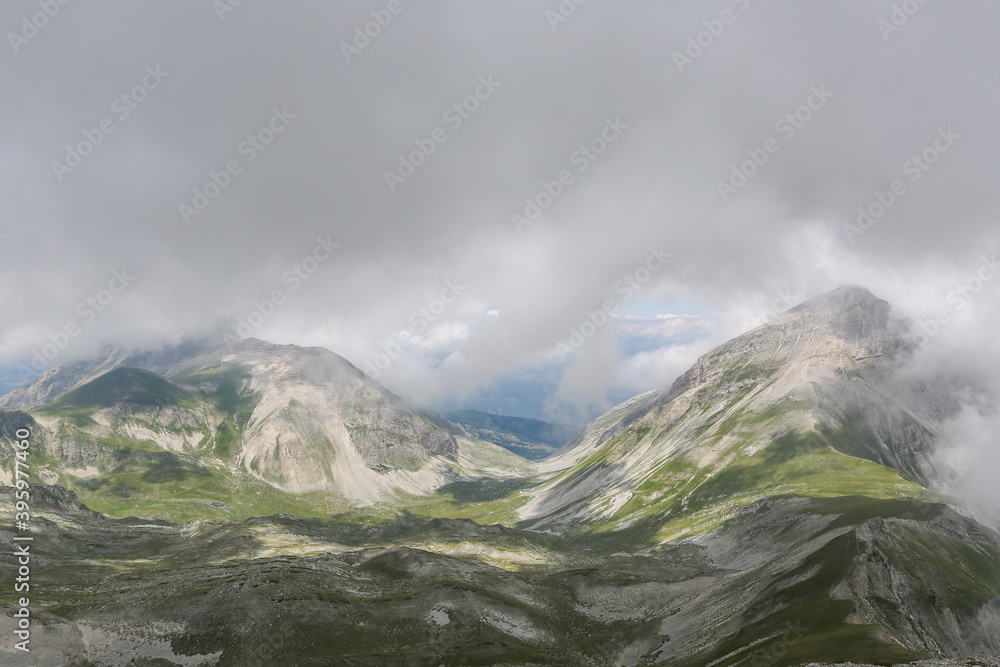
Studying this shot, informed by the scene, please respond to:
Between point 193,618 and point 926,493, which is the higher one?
point 926,493

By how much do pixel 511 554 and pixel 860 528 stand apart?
10789 centimetres

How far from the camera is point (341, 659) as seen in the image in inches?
2736

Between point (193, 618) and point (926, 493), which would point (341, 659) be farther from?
point (926, 493)

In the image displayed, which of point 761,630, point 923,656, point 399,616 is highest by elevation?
point 923,656

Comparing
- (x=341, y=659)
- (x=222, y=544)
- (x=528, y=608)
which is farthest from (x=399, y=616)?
(x=222, y=544)

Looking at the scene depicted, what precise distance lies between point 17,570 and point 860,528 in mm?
177905

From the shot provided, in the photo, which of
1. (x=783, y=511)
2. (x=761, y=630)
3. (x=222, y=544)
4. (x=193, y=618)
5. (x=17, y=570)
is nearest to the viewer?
(x=761, y=630)

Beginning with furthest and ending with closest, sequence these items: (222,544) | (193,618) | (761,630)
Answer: (222,544), (193,618), (761,630)

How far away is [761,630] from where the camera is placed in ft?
214

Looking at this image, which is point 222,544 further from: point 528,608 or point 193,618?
point 528,608

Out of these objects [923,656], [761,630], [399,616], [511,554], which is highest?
[923,656]

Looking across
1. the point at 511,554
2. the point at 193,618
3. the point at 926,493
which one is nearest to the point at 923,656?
the point at 193,618

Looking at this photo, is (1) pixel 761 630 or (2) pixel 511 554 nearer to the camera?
(1) pixel 761 630

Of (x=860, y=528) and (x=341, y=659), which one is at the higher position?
(x=860, y=528)
